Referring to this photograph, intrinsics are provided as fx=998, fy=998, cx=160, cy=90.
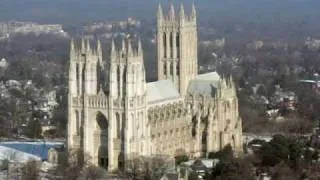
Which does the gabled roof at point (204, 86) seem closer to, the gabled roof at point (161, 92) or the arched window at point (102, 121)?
the gabled roof at point (161, 92)

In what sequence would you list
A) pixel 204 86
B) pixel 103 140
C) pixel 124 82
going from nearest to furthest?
pixel 124 82 < pixel 103 140 < pixel 204 86

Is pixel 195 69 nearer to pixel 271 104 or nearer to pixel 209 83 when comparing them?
pixel 209 83

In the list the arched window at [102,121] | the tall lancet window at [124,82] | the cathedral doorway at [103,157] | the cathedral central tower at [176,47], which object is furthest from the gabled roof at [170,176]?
the cathedral central tower at [176,47]

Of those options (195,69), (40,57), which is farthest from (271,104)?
(40,57)

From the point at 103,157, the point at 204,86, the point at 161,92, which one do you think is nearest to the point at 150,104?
the point at 161,92

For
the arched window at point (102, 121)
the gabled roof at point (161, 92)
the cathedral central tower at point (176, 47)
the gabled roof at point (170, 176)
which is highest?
the cathedral central tower at point (176, 47)

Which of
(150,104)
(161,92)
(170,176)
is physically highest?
(161,92)

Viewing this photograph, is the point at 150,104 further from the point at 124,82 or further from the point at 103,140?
the point at 103,140
